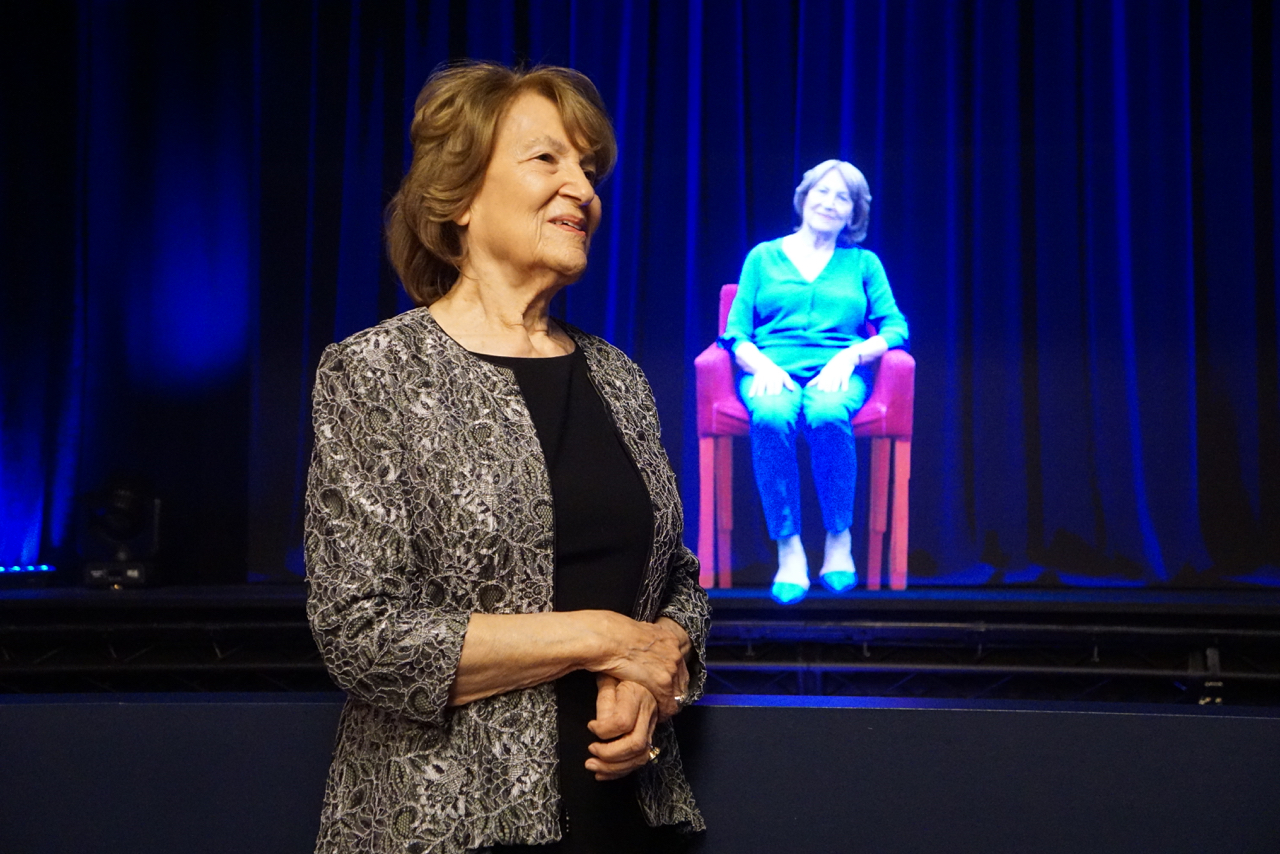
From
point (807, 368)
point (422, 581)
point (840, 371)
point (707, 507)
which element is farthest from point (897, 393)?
point (422, 581)

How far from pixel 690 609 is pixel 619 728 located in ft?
0.68

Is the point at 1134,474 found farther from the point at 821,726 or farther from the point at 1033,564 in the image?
the point at 821,726

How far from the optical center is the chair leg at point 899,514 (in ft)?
12.9

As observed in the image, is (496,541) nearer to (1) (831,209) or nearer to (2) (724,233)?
(1) (831,209)

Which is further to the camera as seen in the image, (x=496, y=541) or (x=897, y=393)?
(x=897, y=393)

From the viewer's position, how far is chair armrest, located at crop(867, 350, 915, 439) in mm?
3912

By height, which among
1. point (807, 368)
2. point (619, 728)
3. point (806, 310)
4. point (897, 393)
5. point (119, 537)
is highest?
point (806, 310)

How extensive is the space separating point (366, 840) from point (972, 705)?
680 millimetres

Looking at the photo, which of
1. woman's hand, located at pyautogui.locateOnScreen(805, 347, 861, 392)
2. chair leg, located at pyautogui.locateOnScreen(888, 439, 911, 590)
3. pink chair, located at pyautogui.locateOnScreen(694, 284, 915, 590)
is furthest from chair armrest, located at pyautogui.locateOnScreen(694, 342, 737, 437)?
chair leg, located at pyautogui.locateOnScreen(888, 439, 911, 590)

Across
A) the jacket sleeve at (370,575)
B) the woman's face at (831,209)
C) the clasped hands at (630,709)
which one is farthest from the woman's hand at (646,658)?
the woman's face at (831,209)

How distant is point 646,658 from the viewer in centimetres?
93

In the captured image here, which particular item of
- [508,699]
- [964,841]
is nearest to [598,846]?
[508,699]

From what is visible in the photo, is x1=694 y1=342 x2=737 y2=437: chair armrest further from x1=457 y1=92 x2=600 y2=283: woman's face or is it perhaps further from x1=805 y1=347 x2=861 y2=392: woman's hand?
x1=457 y1=92 x2=600 y2=283: woman's face

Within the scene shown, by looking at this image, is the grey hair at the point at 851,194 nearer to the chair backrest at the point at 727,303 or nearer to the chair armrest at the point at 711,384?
the chair backrest at the point at 727,303
